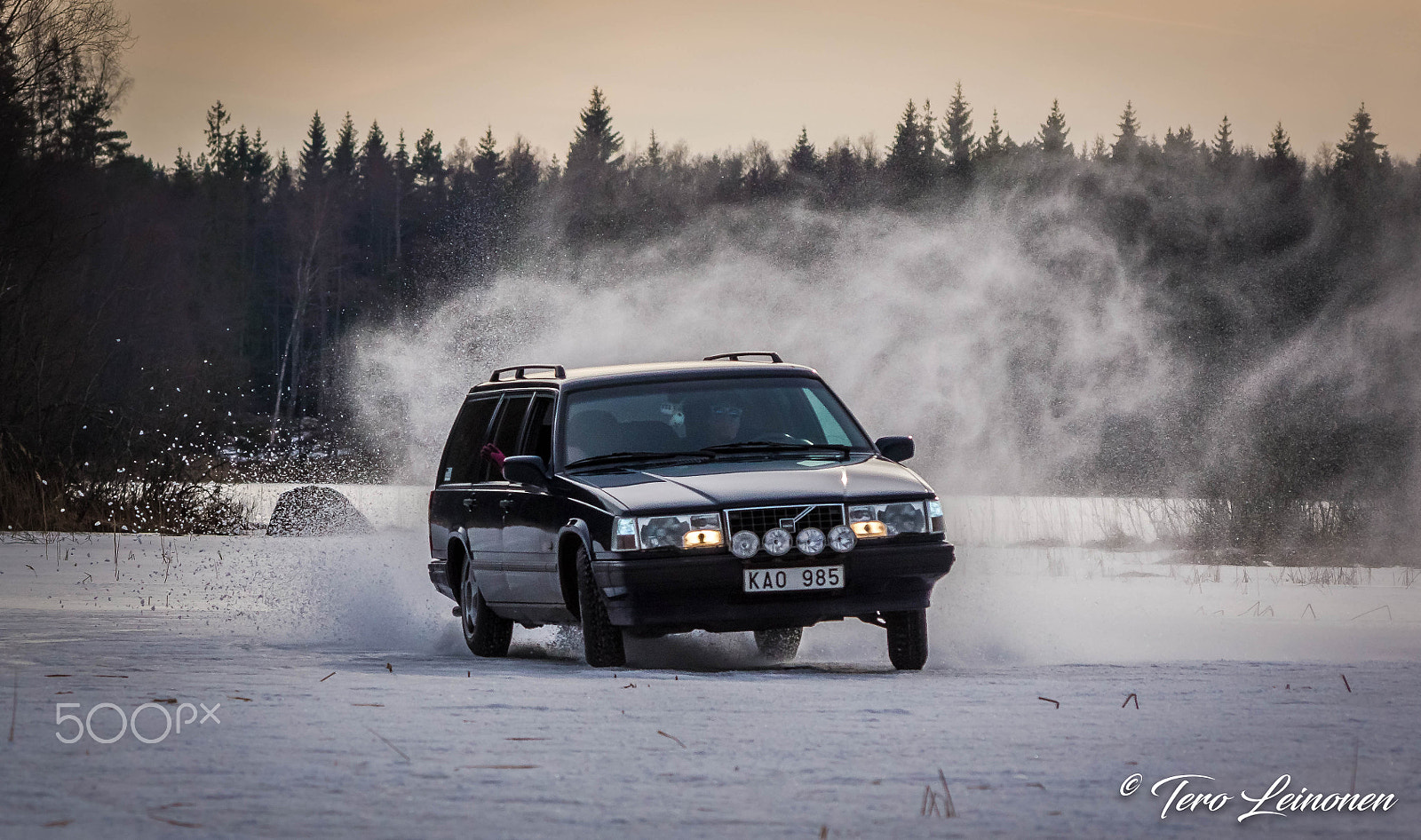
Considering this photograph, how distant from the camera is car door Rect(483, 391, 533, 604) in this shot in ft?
34.2

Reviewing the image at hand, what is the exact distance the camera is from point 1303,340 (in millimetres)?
53062

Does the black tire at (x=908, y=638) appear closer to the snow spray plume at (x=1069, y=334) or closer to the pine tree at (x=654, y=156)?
the snow spray plume at (x=1069, y=334)

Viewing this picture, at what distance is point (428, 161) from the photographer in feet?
384

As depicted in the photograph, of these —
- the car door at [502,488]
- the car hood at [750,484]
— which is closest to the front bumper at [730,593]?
the car hood at [750,484]

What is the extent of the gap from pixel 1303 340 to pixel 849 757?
50609mm

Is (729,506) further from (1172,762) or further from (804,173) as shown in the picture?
(804,173)

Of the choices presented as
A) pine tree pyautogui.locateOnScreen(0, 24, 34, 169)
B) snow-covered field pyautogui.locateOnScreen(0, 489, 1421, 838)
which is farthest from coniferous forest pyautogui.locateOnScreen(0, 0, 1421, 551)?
snow-covered field pyautogui.locateOnScreen(0, 489, 1421, 838)

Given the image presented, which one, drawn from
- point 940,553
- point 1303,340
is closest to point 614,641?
point 940,553

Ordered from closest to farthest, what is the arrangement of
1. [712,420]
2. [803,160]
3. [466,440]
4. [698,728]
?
[698,728] < [712,420] < [466,440] < [803,160]

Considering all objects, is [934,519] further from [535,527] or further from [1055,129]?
[1055,129]

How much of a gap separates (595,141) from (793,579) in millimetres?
104271

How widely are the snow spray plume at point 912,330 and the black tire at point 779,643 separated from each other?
17547 millimetres

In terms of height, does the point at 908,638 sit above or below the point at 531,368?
below

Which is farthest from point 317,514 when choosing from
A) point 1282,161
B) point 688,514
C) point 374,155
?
point 374,155
